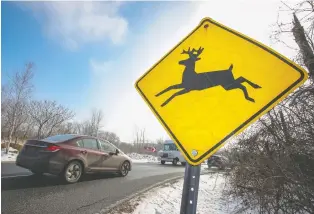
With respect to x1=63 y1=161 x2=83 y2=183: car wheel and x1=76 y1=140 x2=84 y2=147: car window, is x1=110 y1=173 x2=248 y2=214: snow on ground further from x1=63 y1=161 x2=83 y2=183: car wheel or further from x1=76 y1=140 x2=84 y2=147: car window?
x1=76 y1=140 x2=84 y2=147: car window

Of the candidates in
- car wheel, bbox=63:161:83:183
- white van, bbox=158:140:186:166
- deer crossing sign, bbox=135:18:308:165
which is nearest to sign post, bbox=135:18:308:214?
deer crossing sign, bbox=135:18:308:165

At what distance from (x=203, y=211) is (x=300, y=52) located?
13.4 ft

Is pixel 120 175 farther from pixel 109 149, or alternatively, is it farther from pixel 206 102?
pixel 206 102

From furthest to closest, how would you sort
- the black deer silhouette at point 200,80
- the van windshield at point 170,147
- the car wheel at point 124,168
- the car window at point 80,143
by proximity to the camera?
1. the van windshield at point 170,147
2. the car wheel at point 124,168
3. the car window at point 80,143
4. the black deer silhouette at point 200,80

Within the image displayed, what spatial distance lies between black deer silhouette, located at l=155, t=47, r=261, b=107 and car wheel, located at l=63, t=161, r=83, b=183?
596 centimetres

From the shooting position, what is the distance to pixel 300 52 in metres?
4.89

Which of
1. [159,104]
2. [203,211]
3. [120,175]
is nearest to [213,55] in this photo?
[159,104]

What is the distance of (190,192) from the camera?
55.4 inches

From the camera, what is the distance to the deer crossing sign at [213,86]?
141cm

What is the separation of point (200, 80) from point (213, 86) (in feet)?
0.38

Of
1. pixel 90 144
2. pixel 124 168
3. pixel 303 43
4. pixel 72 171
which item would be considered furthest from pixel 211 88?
pixel 124 168

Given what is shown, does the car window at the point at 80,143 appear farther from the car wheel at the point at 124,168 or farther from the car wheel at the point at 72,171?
the car wheel at the point at 124,168

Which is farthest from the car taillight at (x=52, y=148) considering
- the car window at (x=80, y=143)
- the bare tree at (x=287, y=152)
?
the bare tree at (x=287, y=152)

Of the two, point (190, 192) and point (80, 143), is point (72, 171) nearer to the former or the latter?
point (80, 143)
